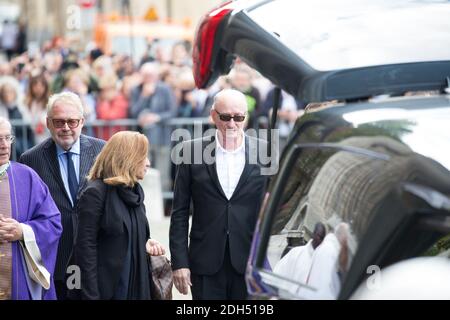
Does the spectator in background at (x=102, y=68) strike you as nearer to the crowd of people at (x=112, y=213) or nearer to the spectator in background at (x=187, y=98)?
the spectator in background at (x=187, y=98)

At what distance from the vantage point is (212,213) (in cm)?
695

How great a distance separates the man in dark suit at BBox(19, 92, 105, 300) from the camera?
7258 mm

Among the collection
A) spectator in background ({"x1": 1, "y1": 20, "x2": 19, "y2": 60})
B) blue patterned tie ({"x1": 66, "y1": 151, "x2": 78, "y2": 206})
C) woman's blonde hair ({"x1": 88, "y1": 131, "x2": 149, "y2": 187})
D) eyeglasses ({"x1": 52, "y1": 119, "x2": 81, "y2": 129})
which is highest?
eyeglasses ({"x1": 52, "y1": 119, "x2": 81, "y2": 129})

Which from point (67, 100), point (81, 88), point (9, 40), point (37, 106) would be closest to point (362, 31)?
point (67, 100)

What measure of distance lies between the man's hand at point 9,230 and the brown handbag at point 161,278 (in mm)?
762

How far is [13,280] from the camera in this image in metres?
Answer: 6.52

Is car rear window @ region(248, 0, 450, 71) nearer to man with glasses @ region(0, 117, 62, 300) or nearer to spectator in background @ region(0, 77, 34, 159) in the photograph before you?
man with glasses @ region(0, 117, 62, 300)

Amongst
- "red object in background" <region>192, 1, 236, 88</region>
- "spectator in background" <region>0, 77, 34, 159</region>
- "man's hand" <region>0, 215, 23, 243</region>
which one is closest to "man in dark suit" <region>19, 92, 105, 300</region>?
"man's hand" <region>0, 215, 23, 243</region>

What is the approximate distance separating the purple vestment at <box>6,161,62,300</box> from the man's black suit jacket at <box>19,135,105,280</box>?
0.54 metres

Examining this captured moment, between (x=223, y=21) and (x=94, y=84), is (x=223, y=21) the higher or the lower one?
the higher one

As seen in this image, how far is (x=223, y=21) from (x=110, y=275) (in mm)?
2053
